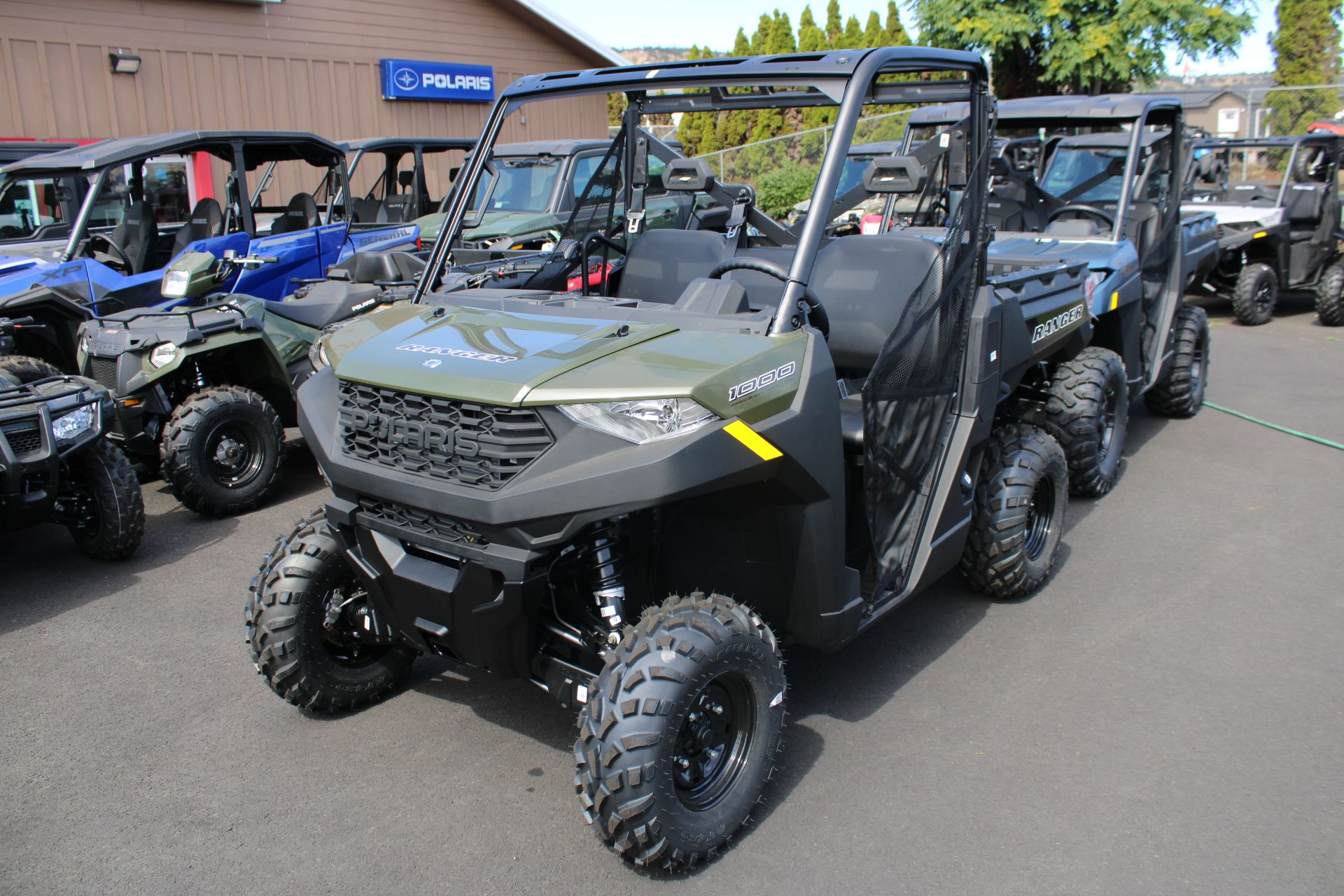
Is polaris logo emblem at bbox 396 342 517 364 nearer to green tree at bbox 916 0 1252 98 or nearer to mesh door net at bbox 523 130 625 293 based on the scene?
mesh door net at bbox 523 130 625 293

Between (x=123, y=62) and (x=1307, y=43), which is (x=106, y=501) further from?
(x=1307, y=43)

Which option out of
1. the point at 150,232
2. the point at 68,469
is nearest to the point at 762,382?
the point at 68,469

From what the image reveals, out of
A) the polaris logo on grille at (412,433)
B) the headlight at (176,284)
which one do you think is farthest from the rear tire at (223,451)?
the polaris logo on grille at (412,433)

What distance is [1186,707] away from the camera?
384 centimetres

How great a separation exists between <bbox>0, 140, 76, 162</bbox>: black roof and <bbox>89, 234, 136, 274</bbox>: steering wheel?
4508 mm

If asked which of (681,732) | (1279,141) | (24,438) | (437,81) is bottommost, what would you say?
(681,732)

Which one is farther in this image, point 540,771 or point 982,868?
point 540,771

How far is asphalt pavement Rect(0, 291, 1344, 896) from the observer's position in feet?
9.90

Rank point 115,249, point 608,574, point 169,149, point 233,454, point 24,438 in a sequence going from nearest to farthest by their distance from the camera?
point 608,574 → point 24,438 → point 233,454 → point 169,149 → point 115,249

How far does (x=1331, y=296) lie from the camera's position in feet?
36.8

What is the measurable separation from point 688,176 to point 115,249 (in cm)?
580

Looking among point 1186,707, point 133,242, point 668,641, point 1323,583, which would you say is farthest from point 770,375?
point 133,242

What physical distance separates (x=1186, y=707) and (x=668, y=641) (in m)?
2.15

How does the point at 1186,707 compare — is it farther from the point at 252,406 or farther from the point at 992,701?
the point at 252,406
